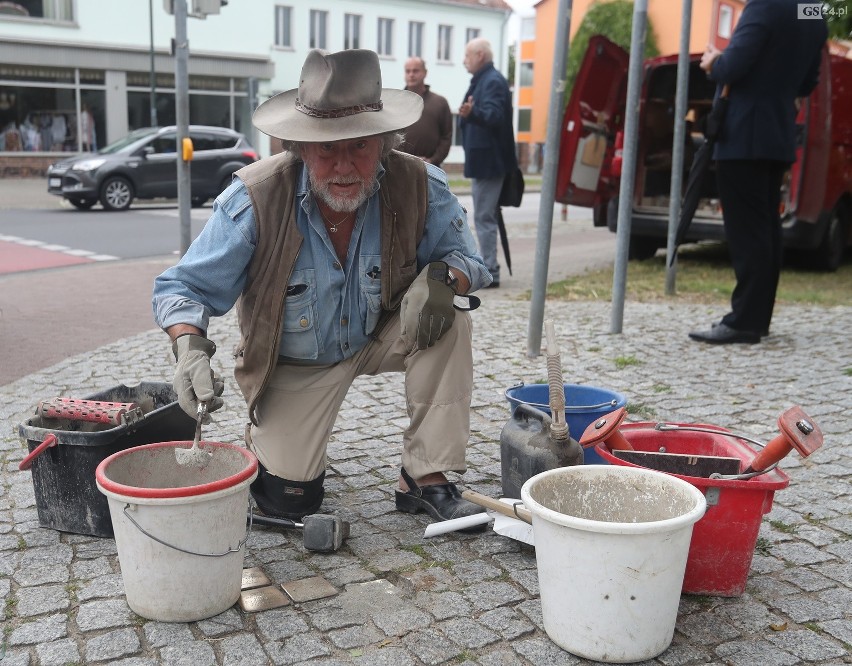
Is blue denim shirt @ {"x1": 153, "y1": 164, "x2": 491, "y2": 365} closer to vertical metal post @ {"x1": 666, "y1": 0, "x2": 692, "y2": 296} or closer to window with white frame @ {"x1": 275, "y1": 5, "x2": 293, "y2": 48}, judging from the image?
vertical metal post @ {"x1": 666, "y1": 0, "x2": 692, "y2": 296}

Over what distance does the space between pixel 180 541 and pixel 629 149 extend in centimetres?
439

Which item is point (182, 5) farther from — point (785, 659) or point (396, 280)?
point (785, 659)

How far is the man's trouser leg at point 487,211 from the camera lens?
7789 mm

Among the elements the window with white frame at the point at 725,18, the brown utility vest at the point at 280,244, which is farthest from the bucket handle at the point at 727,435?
the window with white frame at the point at 725,18

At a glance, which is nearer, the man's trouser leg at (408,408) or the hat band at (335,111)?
the hat band at (335,111)

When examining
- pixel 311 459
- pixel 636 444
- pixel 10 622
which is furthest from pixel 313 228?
pixel 10 622

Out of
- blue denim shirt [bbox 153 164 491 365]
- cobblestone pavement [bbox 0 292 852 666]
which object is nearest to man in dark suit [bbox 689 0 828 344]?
cobblestone pavement [bbox 0 292 852 666]

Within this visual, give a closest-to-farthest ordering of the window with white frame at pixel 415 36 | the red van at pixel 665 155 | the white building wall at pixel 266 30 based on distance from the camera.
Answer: the red van at pixel 665 155, the white building wall at pixel 266 30, the window with white frame at pixel 415 36

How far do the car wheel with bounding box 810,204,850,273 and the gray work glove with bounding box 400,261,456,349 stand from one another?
6.46 m

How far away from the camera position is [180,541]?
243cm

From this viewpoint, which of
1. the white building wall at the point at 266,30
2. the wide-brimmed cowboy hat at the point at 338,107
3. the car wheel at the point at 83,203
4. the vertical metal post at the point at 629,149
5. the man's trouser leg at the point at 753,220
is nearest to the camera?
the wide-brimmed cowboy hat at the point at 338,107

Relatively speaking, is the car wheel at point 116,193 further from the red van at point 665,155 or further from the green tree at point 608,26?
the green tree at point 608,26

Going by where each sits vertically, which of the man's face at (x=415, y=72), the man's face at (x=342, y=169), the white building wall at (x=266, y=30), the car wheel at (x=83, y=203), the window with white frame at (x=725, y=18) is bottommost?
the car wheel at (x=83, y=203)

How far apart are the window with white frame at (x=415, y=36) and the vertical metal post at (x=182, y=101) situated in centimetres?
3048
